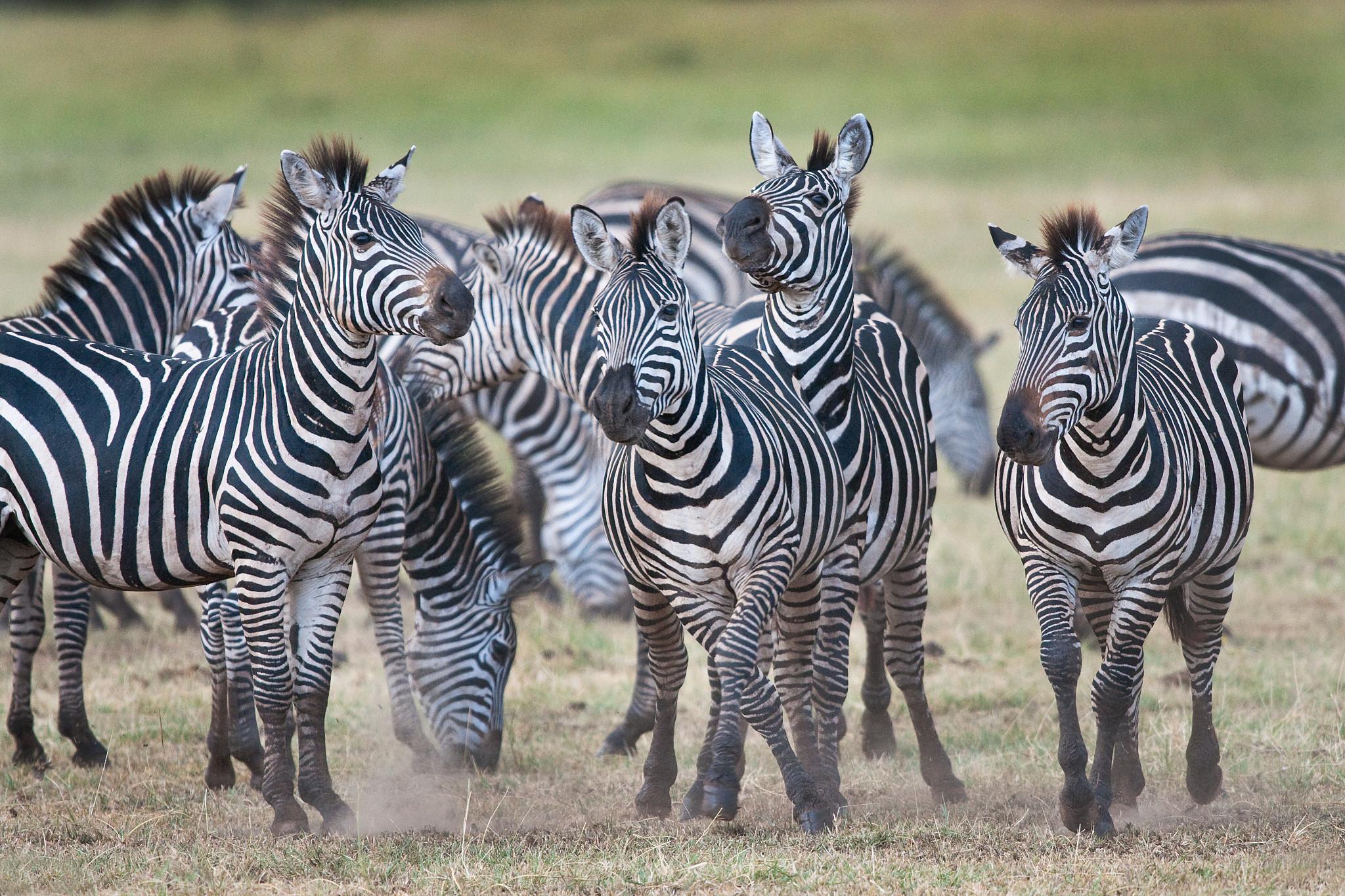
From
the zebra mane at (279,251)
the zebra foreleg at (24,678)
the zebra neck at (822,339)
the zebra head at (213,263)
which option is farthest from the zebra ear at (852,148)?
the zebra foreleg at (24,678)

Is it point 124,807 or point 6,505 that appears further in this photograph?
point 124,807

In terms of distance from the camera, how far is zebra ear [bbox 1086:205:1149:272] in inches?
212

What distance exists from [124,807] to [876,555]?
3452mm

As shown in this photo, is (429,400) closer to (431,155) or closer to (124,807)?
(124,807)

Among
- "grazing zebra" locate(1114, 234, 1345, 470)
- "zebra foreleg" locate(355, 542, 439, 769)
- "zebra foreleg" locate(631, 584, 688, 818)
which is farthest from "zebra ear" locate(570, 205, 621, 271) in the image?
"grazing zebra" locate(1114, 234, 1345, 470)

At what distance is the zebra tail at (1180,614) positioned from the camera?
6215 millimetres

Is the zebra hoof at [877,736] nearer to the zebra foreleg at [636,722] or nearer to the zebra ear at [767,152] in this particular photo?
the zebra foreleg at [636,722]

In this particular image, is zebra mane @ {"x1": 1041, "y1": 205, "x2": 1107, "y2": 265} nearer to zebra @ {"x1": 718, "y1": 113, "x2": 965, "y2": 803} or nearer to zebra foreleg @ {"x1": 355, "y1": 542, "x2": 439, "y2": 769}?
zebra @ {"x1": 718, "y1": 113, "x2": 965, "y2": 803}

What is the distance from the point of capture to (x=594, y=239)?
557cm

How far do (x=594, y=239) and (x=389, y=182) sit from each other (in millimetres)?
895

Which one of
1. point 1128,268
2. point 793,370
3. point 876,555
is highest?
point 1128,268

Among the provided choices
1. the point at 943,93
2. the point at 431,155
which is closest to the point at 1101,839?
the point at 431,155

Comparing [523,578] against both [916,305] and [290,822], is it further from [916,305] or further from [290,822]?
[916,305]

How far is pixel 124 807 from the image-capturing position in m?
6.10
